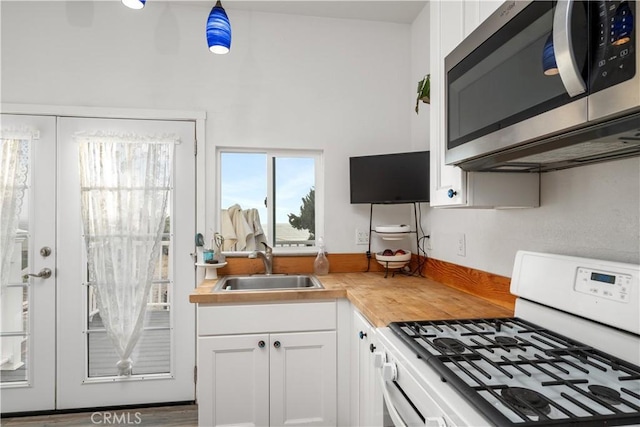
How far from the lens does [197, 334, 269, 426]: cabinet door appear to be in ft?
6.13

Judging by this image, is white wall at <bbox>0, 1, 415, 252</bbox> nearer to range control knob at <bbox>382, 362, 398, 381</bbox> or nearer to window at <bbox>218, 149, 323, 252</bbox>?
window at <bbox>218, 149, 323, 252</bbox>

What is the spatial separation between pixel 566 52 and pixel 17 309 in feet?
9.94

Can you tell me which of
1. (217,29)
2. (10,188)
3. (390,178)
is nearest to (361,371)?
(390,178)

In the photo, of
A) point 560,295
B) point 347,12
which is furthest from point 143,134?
point 560,295

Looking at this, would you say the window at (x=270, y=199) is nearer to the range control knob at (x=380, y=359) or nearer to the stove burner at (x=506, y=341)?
the range control knob at (x=380, y=359)

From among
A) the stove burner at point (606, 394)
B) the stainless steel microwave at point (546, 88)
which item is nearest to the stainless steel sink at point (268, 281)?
the stainless steel microwave at point (546, 88)

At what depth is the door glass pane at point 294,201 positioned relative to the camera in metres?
2.60

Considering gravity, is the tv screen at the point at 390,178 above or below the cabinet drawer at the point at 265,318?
above

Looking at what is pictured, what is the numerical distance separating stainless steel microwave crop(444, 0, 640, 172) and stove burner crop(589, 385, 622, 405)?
0.54 m

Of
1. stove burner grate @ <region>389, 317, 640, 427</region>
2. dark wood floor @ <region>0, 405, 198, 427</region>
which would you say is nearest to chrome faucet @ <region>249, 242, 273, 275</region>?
dark wood floor @ <region>0, 405, 198, 427</region>

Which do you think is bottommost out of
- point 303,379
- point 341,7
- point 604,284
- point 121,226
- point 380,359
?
point 303,379

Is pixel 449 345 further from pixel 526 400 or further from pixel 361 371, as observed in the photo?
pixel 361 371

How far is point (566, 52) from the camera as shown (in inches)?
26.8
